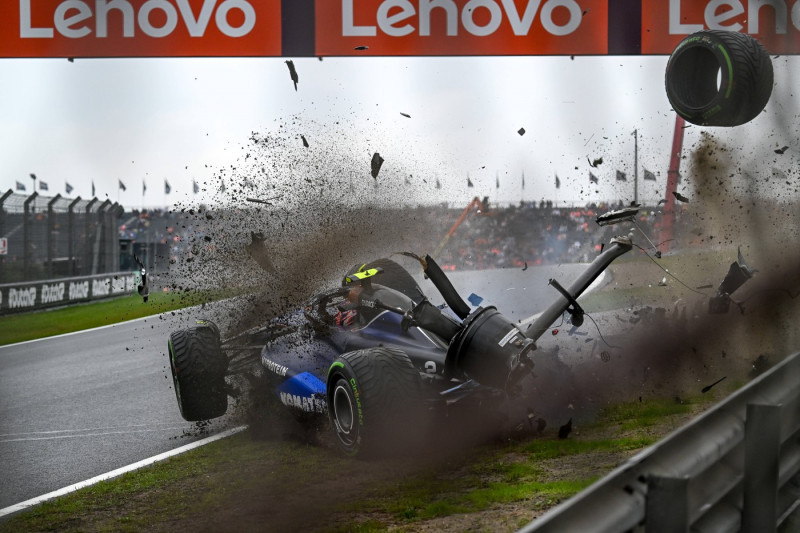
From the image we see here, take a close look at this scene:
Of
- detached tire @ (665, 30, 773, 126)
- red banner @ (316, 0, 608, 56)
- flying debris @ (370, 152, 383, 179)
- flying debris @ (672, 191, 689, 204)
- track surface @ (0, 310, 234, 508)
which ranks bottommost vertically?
track surface @ (0, 310, 234, 508)

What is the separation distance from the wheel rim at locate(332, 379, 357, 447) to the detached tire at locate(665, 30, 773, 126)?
17.7ft

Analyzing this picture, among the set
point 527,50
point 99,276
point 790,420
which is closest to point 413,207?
point 527,50

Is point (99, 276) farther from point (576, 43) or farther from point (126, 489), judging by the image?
point (126, 489)

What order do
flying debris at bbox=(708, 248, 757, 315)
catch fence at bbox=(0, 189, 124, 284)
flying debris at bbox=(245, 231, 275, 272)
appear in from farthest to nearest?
catch fence at bbox=(0, 189, 124, 284) → flying debris at bbox=(708, 248, 757, 315) → flying debris at bbox=(245, 231, 275, 272)

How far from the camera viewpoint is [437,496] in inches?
211

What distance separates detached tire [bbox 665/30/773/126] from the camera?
8.68 meters

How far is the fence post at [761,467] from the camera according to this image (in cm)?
312

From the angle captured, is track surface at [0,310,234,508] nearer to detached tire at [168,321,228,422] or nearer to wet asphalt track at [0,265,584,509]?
wet asphalt track at [0,265,584,509]

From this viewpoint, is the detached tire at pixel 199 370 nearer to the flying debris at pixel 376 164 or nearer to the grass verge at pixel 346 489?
the grass verge at pixel 346 489

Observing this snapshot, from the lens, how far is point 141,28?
40.5 ft

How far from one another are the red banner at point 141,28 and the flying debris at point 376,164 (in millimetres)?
3226

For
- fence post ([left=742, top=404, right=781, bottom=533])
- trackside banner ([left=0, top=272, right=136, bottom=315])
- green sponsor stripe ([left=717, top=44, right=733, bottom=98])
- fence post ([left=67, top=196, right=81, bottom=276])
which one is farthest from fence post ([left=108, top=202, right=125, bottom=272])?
fence post ([left=742, top=404, right=781, bottom=533])

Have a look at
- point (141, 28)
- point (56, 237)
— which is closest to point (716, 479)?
point (141, 28)

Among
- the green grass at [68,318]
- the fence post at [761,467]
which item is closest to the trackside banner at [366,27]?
the green grass at [68,318]
